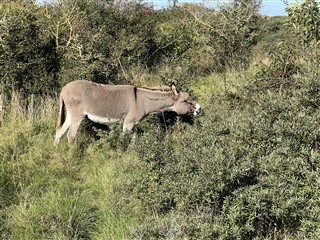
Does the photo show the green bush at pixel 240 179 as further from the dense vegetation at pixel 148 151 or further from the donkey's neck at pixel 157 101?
the donkey's neck at pixel 157 101

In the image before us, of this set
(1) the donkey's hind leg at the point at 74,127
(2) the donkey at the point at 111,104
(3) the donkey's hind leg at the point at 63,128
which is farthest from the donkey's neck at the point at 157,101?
(3) the donkey's hind leg at the point at 63,128

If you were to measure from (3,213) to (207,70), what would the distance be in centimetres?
828

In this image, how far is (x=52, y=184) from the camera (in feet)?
16.3

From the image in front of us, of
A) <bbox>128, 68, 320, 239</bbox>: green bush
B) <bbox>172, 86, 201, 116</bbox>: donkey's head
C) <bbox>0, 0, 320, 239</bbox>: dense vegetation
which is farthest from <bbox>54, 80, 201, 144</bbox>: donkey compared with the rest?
<bbox>128, 68, 320, 239</bbox>: green bush

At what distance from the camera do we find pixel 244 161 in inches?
155

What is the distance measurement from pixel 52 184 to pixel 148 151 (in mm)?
1330

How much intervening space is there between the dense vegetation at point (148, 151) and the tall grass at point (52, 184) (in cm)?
2

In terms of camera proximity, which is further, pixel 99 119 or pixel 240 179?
pixel 99 119

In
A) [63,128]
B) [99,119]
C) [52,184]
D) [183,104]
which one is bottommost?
[52,184]

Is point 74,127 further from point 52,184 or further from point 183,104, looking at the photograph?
point 183,104

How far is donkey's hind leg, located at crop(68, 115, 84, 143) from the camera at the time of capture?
6453mm

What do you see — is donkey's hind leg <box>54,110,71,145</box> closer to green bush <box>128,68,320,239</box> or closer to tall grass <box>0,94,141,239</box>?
tall grass <box>0,94,141,239</box>

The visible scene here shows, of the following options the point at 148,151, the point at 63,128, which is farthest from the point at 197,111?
the point at 148,151

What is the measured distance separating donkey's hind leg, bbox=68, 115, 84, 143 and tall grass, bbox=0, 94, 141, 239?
140 millimetres
